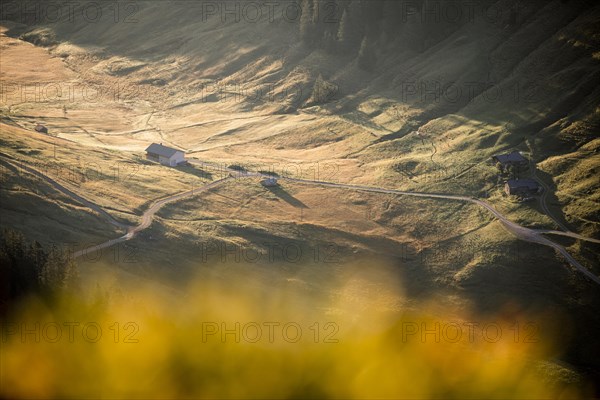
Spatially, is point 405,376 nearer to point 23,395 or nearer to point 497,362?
point 497,362

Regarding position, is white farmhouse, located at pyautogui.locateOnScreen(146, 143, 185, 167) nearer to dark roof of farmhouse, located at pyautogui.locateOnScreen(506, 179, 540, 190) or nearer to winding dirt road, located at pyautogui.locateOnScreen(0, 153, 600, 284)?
winding dirt road, located at pyautogui.locateOnScreen(0, 153, 600, 284)

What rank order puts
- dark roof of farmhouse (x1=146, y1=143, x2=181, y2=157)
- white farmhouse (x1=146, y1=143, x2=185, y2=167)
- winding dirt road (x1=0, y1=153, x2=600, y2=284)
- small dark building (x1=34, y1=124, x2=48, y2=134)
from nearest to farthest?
winding dirt road (x1=0, y1=153, x2=600, y2=284) < white farmhouse (x1=146, y1=143, x2=185, y2=167) < dark roof of farmhouse (x1=146, y1=143, x2=181, y2=157) < small dark building (x1=34, y1=124, x2=48, y2=134)

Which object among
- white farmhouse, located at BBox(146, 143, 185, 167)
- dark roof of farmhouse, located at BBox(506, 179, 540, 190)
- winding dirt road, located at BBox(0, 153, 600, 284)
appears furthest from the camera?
white farmhouse, located at BBox(146, 143, 185, 167)

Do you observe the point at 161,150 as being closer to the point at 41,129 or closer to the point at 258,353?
the point at 41,129

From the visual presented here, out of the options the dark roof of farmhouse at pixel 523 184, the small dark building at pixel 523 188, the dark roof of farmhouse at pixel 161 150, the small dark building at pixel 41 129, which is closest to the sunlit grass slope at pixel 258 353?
the small dark building at pixel 523 188

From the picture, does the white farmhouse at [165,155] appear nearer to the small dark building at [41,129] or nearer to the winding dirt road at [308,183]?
the winding dirt road at [308,183]

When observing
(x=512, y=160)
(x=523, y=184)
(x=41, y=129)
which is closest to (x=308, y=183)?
(x=512, y=160)

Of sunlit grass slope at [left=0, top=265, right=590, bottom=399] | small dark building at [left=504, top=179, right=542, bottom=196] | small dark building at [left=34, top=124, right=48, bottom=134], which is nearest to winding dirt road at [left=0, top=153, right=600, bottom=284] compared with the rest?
small dark building at [left=504, top=179, right=542, bottom=196]
